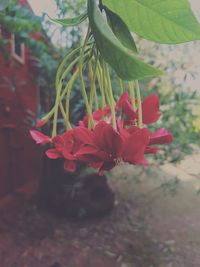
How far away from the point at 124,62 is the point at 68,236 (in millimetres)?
4065

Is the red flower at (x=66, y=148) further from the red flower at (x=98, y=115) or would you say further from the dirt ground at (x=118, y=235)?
the dirt ground at (x=118, y=235)

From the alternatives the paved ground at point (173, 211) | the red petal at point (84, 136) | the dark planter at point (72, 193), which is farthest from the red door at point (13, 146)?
the red petal at point (84, 136)

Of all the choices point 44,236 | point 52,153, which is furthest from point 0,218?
point 52,153

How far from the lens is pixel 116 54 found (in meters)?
0.29

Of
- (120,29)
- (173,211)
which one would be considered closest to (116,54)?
(120,29)

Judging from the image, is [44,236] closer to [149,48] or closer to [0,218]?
[0,218]

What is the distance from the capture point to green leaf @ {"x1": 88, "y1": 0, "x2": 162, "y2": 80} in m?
0.28

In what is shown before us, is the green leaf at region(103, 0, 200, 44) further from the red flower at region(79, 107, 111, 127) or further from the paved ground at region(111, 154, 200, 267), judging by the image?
the paved ground at region(111, 154, 200, 267)

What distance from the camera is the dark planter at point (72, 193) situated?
4.39 m

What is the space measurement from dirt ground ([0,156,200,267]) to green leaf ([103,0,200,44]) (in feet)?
10.9

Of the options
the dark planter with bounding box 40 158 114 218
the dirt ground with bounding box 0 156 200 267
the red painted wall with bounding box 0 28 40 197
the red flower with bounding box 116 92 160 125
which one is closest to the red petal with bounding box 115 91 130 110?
the red flower with bounding box 116 92 160 125

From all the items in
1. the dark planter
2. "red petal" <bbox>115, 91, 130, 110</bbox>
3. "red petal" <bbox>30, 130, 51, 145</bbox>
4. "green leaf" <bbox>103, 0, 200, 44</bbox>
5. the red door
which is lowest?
the dark planter

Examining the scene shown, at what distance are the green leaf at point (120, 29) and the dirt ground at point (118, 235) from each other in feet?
10.9

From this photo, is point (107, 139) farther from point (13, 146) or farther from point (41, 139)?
point (13, 146)
